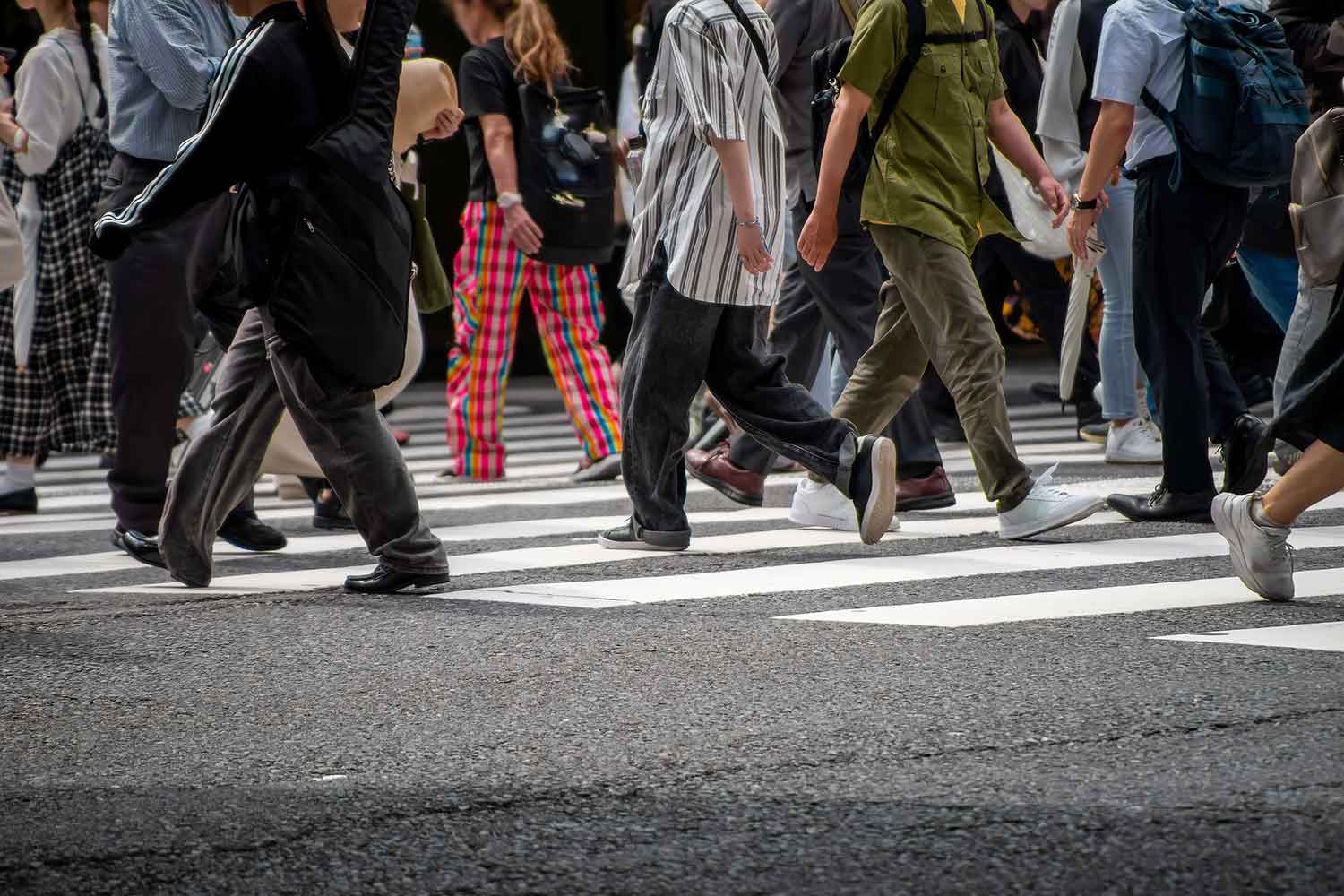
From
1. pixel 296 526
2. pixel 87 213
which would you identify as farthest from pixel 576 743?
pixel 87 213

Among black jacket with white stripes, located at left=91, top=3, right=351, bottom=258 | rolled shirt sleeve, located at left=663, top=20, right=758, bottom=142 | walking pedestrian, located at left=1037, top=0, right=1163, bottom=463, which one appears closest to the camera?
black jacket with white stripes, located at left=91, top=3, right=351, bottom=258

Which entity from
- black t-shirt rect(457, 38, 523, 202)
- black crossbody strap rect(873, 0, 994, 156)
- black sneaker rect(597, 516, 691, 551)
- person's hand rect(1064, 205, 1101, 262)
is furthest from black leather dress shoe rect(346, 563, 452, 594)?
black t-shirt rect(457, 38, 523, 202)

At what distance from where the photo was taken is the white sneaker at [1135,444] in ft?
29.0

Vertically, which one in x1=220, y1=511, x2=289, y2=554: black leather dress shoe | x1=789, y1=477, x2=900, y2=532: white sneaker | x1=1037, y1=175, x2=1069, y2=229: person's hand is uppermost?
x1=1037, y1=175, x2=1069, y2=229: person's hand

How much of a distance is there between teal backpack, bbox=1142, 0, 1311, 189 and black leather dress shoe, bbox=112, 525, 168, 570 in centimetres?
345

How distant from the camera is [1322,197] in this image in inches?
204

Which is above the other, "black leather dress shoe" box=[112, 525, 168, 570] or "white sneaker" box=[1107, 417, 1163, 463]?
"black leather dress shoe" box=[112, 525, 168, 570]

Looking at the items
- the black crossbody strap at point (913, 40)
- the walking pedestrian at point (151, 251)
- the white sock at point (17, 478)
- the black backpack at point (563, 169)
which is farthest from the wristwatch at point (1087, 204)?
the white sock at point (17, 478)

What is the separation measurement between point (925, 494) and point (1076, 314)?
2.70 feet

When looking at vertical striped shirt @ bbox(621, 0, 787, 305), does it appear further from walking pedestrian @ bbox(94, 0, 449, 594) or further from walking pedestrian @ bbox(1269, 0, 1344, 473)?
walking pedestrian @ bbox(1269, 0, 1344, 473)

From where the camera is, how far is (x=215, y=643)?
5082mm

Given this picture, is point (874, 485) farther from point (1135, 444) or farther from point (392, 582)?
point (1135, 444)

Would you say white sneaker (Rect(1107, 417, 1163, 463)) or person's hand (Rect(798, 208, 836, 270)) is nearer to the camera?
person's hand (Rect(798, 208, 836, 270))

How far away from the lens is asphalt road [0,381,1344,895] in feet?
10.2
